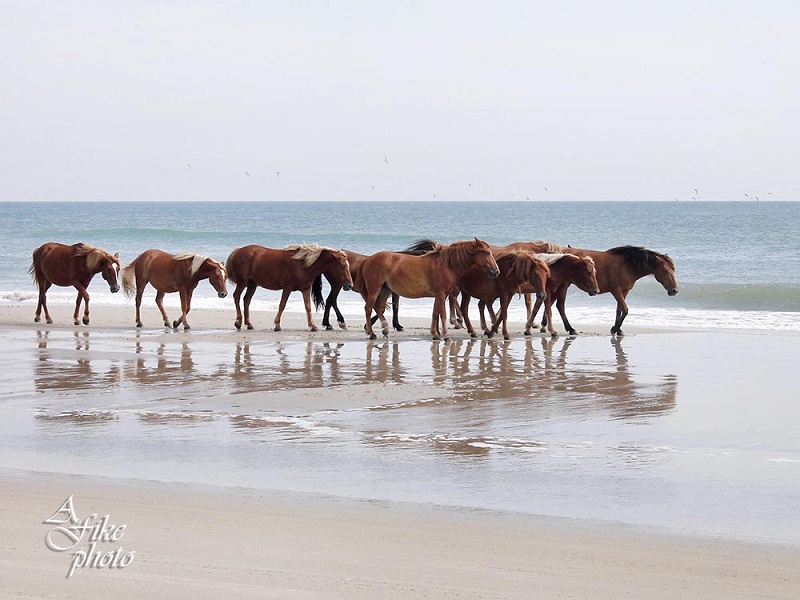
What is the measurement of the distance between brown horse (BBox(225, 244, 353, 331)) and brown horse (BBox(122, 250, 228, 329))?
1.48 feet

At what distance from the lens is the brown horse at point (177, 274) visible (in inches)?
706

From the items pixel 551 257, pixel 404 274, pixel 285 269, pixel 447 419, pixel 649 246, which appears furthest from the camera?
pixel 649 246

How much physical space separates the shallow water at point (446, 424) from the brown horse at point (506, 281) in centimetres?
194

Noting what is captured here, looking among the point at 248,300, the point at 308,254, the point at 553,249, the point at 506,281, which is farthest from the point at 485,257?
the point at 248,300

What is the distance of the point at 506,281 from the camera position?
16891mm

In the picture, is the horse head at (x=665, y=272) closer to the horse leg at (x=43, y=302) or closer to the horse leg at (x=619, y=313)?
the horse leg at (x=619, y=313)

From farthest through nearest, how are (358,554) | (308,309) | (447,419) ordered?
(308,309), (447,419), (358,554)

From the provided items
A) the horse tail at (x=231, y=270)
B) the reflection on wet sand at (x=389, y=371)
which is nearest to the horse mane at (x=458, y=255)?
the reflection on wet sand at (x=389, y=371)

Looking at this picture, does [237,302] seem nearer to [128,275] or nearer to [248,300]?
[248,300]

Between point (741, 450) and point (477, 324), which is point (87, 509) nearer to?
point (741, 450)

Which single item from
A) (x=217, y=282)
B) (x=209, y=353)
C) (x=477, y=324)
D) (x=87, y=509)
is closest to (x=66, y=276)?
(x=217, y=282)

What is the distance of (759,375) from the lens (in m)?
12.3

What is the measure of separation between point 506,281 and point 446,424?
7.96 m

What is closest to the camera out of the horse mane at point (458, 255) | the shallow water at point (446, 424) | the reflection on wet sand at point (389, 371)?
the shallow water at point (446, 424)
